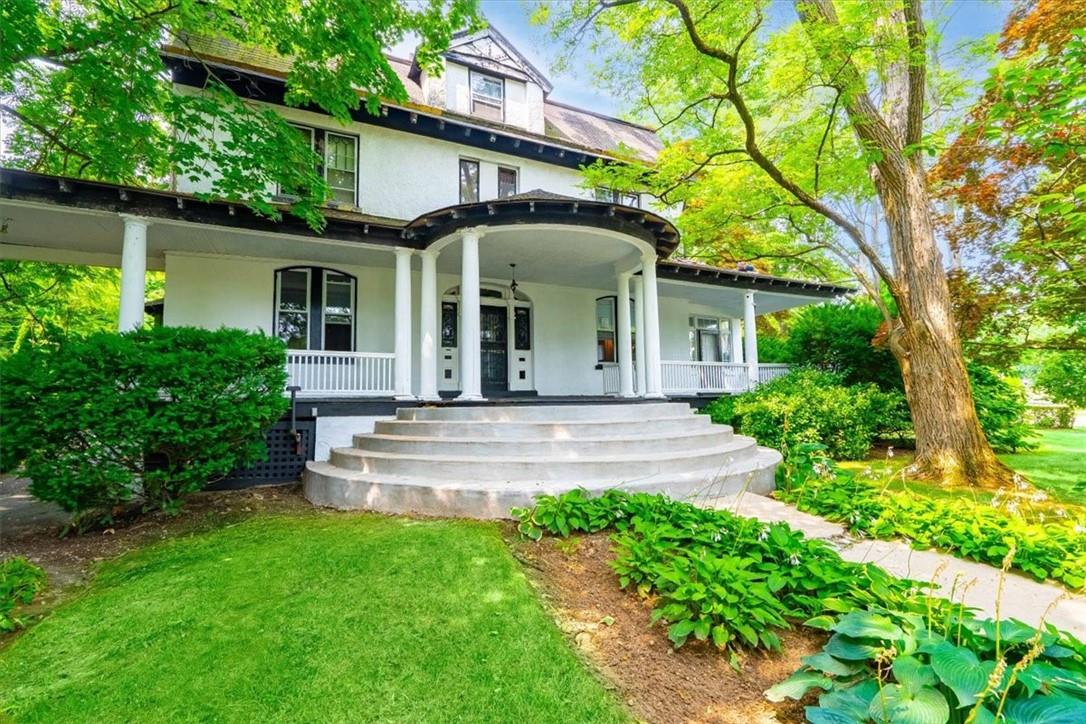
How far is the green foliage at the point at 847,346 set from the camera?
35.8ft

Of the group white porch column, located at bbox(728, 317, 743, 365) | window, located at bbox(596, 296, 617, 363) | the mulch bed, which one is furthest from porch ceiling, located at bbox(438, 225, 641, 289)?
the mulch bed

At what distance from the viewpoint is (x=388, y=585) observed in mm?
3213

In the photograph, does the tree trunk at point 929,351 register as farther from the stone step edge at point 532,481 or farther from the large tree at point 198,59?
the large tree at point 198,59

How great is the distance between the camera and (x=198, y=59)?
252 inches

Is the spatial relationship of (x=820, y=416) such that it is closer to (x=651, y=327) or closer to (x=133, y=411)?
(x=651, y=327)

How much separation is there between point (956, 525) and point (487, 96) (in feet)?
39.3

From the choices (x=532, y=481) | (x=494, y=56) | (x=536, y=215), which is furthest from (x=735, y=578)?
(x=494, y=56)

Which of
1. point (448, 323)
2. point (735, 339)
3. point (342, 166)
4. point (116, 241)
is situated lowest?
point (735, 339)

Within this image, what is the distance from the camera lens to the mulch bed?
6.73 ft

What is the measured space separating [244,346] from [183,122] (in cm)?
333

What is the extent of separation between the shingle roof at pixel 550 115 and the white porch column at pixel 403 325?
2785 mm

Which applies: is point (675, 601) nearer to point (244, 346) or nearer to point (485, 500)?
point (485, 500)

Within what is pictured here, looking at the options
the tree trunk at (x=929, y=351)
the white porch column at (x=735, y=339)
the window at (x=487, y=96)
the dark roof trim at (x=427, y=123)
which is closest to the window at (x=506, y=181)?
the dark roof trim at (x=427, y=123)

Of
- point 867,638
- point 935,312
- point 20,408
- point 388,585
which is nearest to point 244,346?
point 20,408
